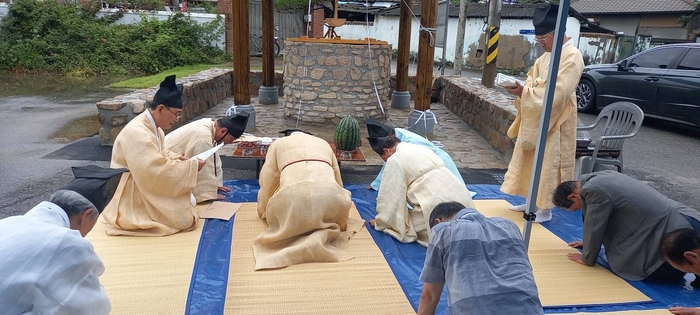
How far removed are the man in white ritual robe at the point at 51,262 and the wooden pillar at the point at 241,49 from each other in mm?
4961

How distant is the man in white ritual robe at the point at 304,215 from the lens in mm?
3373

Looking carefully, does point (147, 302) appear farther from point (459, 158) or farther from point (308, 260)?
point (459, 158)

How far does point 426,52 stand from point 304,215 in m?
4.28

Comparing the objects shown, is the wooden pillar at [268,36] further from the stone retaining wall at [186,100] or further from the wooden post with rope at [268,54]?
the stone retaining wall at [186,100]

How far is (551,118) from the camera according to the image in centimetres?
424

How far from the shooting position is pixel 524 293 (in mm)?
1958

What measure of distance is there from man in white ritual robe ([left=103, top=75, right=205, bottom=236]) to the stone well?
3935 millimetres

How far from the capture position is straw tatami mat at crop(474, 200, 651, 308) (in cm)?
314

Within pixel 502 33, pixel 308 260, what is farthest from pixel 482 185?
pixel 502 33

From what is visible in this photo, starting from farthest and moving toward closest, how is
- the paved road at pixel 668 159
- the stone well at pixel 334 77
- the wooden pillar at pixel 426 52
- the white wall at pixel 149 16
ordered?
the white wall at pixel 149 16
the stone well at pixel 334 77
the wooden pillar at pixel 426 52
the paved road at pixel 668 159

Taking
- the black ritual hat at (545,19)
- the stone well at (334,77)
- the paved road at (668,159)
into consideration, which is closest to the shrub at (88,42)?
the stone well at (334,77)

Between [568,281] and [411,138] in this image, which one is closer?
→ [568,281]

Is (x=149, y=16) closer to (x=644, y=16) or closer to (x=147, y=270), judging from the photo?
(x=147, y=270)

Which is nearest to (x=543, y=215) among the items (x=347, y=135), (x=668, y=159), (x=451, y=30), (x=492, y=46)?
(x=347, y=135)
